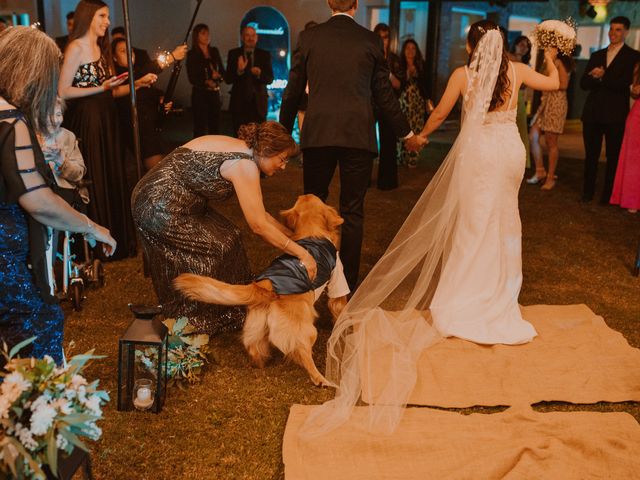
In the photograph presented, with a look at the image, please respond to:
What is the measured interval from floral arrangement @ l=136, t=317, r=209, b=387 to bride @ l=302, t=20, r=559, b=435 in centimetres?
78

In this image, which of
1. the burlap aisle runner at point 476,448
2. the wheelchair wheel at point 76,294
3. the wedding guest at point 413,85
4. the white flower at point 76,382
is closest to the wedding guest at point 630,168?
the wedding guest at point 413,85

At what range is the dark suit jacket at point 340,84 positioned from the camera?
420 centimetres

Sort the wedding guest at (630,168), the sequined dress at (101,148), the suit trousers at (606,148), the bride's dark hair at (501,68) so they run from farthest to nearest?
the suit trousers at (606,148) < the wedding guest at (630,168) < the sequined dress at (101,148) < the bride's dark hair at (501,68)

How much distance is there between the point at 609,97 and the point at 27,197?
644 cm

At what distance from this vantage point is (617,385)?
3430mm

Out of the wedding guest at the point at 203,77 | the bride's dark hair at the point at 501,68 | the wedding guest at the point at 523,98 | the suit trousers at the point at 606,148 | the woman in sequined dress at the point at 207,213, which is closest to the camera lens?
the woman in sequined dress at the point at 207,213

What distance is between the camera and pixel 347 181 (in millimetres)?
4438

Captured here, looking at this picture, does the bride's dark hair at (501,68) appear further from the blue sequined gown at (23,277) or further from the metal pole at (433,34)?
the metal pole at (433,34)

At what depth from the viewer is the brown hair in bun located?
345cm

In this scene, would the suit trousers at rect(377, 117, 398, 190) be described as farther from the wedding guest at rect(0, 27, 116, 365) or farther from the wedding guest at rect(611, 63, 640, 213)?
the wedding guest at rect(0, 27, 116, 365)

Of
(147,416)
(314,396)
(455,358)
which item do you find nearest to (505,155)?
(455,358)

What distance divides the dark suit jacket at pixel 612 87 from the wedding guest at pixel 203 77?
14.7ft

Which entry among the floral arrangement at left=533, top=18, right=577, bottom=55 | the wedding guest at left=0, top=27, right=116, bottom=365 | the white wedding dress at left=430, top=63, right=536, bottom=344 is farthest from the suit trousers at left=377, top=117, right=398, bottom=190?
the wedding guest at left=0, top=27, right=116, bottom=365

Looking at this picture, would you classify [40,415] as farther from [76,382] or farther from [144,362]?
[144,362]
